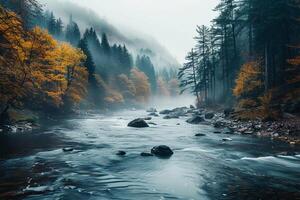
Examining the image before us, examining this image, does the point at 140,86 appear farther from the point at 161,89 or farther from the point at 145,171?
Answer: the point at 145,171

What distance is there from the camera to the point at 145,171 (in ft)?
39.7

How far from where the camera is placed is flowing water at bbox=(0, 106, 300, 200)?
9.14m

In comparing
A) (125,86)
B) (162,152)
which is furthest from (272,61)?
(125,86)

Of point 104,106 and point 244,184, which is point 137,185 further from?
point 104,106

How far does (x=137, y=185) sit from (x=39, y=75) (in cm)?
2544

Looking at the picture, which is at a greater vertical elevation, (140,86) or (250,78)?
(140,86)

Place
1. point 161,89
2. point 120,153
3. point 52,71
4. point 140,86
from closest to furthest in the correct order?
point 120,153
point 52,71
point 140,86
point 161,89

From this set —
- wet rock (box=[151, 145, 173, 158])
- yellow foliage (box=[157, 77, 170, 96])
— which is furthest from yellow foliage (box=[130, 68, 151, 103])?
wet rock (box=[151, 145, 173, 158])

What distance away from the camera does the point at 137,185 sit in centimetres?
1009

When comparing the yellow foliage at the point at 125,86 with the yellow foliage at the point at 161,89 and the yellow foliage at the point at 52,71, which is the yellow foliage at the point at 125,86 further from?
the yellow foliage at the point at 161,89

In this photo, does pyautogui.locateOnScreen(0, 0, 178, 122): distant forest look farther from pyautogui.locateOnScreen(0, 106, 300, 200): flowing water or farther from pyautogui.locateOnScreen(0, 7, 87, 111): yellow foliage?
pyautogui.locateOnScreen(0, 106, 300, 200): flowing water

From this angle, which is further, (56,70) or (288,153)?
(56,70)

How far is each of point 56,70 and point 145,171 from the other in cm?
3511

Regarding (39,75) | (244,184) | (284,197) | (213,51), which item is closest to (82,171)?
(244,184)
